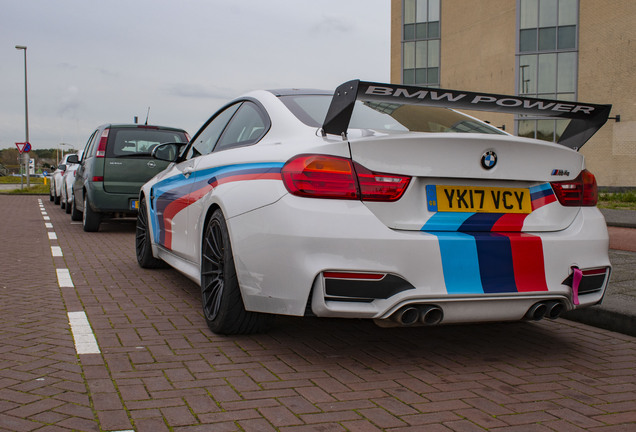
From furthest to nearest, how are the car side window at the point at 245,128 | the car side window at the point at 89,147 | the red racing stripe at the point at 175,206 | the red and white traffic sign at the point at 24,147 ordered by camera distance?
the red and white traffic sign at the point at 24,147
the car side window at the point at 89,147
the red racing stripe at the point at 175,206
the car side window at the point at 245,128

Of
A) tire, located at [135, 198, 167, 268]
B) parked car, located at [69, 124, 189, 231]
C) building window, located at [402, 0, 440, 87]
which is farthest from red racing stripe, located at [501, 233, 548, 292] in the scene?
building window, located at [402, 0, 440, 87]

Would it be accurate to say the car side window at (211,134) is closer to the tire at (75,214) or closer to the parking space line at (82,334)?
the parking space line at (82,334)

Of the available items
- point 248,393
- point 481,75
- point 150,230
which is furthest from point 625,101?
point 248,393

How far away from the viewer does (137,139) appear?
10.6 metres

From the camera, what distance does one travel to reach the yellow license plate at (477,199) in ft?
11.0

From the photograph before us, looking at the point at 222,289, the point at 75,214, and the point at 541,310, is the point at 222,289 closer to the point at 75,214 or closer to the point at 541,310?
the point at 541,310

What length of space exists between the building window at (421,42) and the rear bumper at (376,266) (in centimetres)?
3718

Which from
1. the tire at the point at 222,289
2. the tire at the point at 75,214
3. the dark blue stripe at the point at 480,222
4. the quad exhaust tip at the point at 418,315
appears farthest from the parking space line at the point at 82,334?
the tire at the point at 75,214

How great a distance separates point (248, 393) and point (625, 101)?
3311 cm

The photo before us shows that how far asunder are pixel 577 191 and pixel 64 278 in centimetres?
453

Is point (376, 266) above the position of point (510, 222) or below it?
below

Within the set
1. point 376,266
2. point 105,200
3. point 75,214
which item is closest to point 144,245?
point 105,200

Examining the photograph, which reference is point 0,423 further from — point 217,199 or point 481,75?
point 481,75

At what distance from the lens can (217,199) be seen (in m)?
4.07
